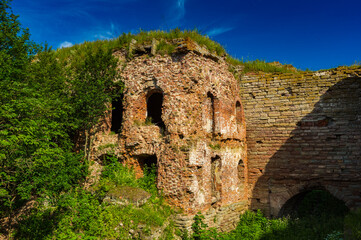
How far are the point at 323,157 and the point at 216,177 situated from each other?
12.8 feet

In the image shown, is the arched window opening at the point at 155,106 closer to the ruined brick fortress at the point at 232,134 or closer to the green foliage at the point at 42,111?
the ruined brick fortress at the point at 232,134

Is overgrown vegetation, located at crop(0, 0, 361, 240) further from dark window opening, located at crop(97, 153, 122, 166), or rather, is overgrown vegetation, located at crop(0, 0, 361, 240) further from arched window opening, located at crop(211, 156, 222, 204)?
arched window opening, located at crop(211, 156, 222, 204)

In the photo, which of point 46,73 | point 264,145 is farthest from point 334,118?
point 46,73

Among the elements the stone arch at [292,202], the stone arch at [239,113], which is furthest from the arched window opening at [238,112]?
the stone arch at [292,202]

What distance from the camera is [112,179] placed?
8008 millimetres

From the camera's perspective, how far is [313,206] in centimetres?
1208

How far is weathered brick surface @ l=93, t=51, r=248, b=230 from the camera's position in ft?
26.2

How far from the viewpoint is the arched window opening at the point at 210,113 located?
913cm

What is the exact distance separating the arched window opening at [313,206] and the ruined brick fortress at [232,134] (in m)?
0.35

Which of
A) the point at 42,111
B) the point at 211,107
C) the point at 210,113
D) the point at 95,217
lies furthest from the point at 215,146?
the point at 42,111

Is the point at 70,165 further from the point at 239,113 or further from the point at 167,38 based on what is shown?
the point at 239,113

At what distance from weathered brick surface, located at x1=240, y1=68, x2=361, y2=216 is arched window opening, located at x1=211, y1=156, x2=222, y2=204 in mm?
2053

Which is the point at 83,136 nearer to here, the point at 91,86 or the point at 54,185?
the point at 91,86

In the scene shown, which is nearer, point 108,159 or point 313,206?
point 108,159
